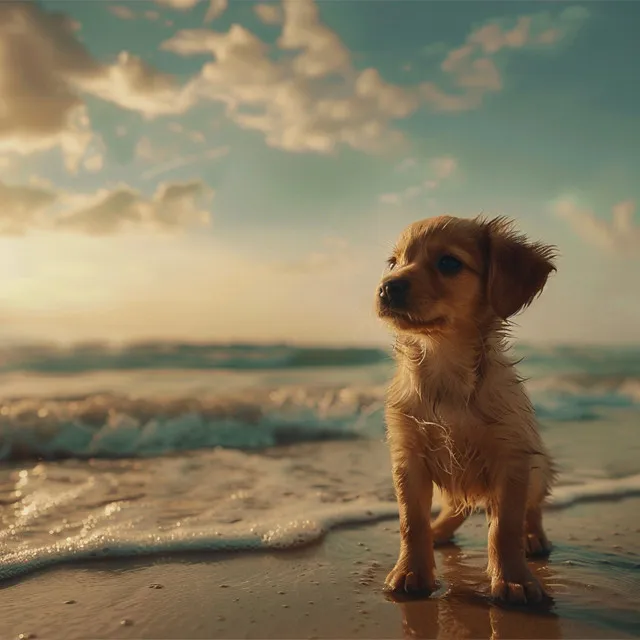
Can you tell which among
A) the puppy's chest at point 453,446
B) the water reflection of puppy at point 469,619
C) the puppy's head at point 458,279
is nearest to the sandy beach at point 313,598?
the water reflection of puppy at point 469,619

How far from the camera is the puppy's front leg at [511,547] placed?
109 inches

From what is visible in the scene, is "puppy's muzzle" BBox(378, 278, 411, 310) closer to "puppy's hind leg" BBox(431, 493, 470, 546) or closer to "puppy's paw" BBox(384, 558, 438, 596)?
"puppy's paw" BBox(384, 558, 438, 596)

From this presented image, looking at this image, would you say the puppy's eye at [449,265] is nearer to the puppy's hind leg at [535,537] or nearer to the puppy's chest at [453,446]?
the puppy's chest at [453,446]

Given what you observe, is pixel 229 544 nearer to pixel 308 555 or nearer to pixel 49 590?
pixel 308 555

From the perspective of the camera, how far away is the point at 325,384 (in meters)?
13.2

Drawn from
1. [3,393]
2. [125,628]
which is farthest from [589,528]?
[3,393]

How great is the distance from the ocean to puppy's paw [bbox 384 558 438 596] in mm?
900

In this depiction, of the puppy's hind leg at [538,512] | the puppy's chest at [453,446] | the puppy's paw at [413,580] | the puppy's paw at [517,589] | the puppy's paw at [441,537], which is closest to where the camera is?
the puppy's paw at [517,589]

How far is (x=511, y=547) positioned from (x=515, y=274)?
1.19m

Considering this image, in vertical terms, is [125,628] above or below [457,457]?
below

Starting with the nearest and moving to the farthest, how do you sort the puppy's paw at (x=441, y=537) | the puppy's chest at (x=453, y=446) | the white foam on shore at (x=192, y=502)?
the puppy's chest at (x=453, y=446)
the white foam on shore at (x=192, y=502)
the puppy's paw at (x=441, y=537)

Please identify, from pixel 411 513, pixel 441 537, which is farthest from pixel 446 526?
pixel 411 513

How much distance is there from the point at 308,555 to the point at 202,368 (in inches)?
500

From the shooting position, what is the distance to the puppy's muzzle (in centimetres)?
298
